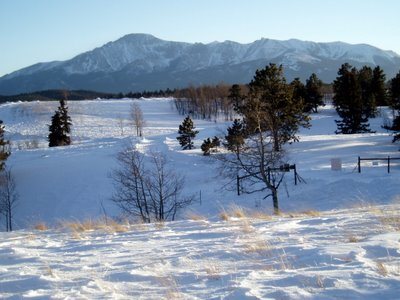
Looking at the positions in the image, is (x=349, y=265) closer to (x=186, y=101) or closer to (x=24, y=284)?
(x=24, y=284)

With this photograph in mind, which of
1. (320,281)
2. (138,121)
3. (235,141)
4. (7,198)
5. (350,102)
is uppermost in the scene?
(350,102)

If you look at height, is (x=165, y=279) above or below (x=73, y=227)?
above

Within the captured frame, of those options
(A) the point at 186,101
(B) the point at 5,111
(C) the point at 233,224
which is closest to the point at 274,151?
(C) the point at 233,224

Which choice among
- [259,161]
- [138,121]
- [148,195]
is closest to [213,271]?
[259,161]

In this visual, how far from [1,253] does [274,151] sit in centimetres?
1592

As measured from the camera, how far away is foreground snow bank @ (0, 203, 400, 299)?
4133 mm

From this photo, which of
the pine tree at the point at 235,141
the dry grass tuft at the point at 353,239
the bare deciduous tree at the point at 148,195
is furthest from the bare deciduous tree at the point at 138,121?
the dry grass tuft at the point at 353,239

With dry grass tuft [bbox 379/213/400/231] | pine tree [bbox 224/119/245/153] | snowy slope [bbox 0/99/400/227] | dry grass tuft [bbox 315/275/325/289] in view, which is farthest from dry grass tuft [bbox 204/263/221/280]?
pine tree [bbox 224/119/245/153]

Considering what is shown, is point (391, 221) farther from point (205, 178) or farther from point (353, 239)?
point (205, 178)

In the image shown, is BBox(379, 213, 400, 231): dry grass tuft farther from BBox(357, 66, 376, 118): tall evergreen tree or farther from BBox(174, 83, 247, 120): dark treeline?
BBox(174, 83, 247, 120): dark treeline

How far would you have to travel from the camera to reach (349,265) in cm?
463

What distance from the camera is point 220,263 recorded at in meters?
5.34

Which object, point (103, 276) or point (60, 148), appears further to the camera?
point (60, 148)

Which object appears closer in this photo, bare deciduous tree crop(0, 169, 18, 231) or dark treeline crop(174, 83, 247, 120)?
bare deciduous tree crop(0, 169, 18, 231)
